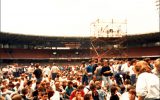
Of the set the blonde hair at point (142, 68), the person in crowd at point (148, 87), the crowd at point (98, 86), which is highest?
the blonde hair at point (142, 68)

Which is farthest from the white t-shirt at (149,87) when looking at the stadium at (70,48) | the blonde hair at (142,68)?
the stadium at (70,48)

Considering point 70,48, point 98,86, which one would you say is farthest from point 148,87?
point 70,48

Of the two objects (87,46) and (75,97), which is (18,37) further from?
(75,97)

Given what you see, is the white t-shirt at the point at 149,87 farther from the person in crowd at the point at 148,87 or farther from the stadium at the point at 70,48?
the stadium at the point at 70,48

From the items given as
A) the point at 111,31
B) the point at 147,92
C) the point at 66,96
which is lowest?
the point at 66,96

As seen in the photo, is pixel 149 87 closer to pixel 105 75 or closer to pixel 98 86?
pixel 98 86

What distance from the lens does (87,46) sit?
59781 mm

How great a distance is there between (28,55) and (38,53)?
255cm

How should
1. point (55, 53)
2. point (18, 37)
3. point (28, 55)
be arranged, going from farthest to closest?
point (55, 53)
point (28, 55)
point (18, 37)

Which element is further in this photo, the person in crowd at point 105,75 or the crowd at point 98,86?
the person in crowd at point 105,75

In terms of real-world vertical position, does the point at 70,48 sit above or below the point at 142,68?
above

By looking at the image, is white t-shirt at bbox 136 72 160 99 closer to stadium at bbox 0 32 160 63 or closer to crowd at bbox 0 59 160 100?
crowd at bbox 0 59 160 100

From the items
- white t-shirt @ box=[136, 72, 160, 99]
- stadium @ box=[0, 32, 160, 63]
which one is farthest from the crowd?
stadium @ box=[0, 32, 160, 63]

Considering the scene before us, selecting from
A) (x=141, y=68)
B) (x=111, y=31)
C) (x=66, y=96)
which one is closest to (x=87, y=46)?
(x=111, y=31)
